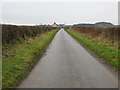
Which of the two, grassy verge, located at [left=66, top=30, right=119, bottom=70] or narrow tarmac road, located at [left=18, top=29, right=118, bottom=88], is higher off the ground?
grassy verge, located at [left=66, top=30, right=119, bottom=70]

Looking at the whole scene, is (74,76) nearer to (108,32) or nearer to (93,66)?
(93,66)

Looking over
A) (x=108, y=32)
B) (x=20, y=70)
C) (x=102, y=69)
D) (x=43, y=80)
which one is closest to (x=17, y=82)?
(x=43, y=80)

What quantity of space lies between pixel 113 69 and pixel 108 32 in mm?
15015

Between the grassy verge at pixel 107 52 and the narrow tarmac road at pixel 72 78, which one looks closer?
the narrow tarmac road at pixel 72 78

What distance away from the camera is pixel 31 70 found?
8.93m

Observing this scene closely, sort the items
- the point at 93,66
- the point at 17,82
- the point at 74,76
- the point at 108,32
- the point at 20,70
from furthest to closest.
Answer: the point at 108,32 < the point at 93,66 < the point at 20,70 < the point at 74,76 < the point at 17,82

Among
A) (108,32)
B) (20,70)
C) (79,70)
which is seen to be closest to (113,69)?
(79,70)

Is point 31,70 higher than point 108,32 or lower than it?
lower

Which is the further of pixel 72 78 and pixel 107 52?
pixel 107 52

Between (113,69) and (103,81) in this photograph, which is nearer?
(103,81)

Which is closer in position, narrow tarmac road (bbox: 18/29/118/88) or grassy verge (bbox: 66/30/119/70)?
narrow tarmac road (bbox: 18/29/118/88)

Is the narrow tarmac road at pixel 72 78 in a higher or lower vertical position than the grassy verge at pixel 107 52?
lower

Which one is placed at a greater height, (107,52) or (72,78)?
(107,52)

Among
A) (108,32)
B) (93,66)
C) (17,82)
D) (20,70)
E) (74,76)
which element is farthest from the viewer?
(108,32)
